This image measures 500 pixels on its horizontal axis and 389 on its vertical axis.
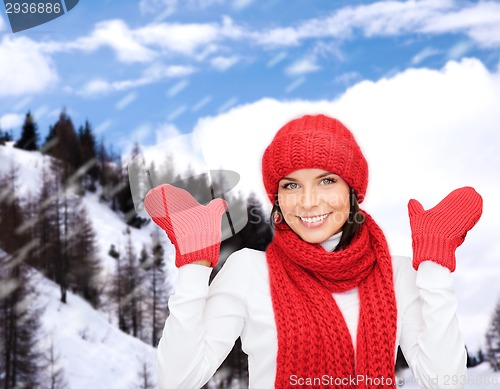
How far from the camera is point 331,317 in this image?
235 centimetres

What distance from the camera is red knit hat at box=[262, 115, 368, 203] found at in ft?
7.80

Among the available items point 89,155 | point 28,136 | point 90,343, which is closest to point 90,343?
point 90,343

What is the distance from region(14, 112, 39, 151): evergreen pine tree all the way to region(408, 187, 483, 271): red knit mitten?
1349 inches

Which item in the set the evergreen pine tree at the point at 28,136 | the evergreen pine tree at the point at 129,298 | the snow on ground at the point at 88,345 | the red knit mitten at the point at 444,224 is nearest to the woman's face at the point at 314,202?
the red knit mitten at the point at 444,224

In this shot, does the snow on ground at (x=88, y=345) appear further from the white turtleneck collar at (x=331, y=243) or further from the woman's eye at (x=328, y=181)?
the woman's eye at (x=328, y=181)

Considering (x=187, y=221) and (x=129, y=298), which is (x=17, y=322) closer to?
(x=129, y=298)

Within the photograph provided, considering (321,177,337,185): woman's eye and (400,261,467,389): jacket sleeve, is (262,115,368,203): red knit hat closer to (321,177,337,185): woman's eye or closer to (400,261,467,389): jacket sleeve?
(321,177,337,185): woman's eye

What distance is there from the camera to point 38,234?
19594 mm

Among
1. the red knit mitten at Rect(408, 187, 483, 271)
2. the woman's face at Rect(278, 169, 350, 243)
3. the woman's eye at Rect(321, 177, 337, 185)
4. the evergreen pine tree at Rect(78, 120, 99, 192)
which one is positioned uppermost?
the evergreen pine tree at Rect(78, 120, 99, 192)

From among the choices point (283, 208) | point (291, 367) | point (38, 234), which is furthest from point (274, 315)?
point (38, 234)

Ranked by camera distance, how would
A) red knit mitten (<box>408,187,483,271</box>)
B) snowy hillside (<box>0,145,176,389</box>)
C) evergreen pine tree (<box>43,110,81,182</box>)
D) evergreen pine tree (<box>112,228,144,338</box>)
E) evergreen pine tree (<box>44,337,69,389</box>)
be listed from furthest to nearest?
evergreen pine tree (<box>43,110,81,182</box>) → evergreen pine tree (<box>112,228,144,338</box>) → snowy hillside (<box>0,145,176,389</box>) → evergreen pine tree (<box>44,337,69,389</box>) → red knit mitten (<box>408,187,483,271</box>)

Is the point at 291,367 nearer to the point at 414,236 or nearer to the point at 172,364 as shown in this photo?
the point at 172,364

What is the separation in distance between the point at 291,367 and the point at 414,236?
60cm

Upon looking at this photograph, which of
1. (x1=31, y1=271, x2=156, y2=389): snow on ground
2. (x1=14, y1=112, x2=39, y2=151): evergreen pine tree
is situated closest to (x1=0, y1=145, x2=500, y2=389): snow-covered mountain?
(x1=31, y1=271, x2=156, y2=389): snow on ground
